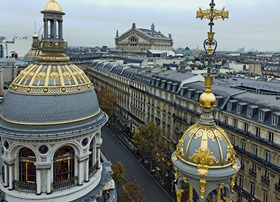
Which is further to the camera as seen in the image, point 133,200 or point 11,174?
point 133,200

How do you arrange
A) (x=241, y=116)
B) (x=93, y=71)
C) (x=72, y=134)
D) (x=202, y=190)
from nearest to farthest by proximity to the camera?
1. (x=202, y=190)
2. (x=72, y=134)
3. (x=241, y=116)
4. (x=93, y=71)

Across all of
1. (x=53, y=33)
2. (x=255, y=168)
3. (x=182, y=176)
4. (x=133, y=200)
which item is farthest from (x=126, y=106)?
(x=182, y=176)

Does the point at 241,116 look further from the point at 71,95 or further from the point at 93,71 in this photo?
the point at 93,71

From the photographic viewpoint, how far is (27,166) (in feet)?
87.1

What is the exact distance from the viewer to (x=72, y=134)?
26.2 metres

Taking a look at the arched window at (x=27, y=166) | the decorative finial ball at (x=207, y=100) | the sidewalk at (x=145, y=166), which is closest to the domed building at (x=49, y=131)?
the arched window at (x=27, y=166)

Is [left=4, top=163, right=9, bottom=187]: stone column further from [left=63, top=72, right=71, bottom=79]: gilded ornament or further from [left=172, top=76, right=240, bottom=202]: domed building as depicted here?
[left=172, top=76, right=240, bottom=202]: domed building

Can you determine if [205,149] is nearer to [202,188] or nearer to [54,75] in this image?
[202,188]

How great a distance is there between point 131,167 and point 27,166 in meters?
46.9

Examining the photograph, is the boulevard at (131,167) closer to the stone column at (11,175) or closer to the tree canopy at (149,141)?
the tree canopy at (149,141)

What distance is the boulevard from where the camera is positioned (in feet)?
196

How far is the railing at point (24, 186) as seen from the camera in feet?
86.3

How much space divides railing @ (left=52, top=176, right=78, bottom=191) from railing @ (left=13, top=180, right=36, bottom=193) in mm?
1709

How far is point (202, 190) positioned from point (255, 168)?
36297mm
